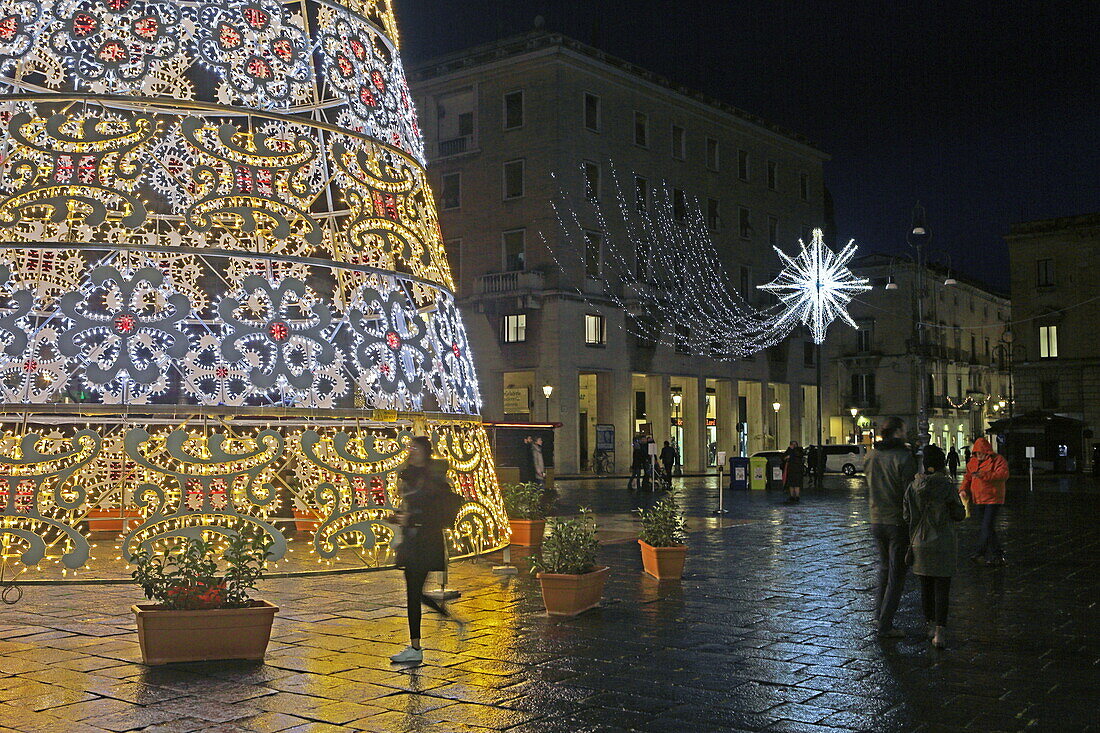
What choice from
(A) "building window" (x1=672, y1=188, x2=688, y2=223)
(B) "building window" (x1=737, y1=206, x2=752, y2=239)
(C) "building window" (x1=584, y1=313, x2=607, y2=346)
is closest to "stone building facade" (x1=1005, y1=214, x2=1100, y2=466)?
(B) "building window" (x1=737, y1=206, x2=752, y2=239)

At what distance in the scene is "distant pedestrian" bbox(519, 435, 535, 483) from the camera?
1073 inches

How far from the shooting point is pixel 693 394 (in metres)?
55.5

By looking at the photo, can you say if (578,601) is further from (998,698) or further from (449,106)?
(449,106)

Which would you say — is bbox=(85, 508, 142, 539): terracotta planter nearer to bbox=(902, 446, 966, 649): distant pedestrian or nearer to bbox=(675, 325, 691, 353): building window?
bbox=(902, 446, 966, 649): distant pedestrian

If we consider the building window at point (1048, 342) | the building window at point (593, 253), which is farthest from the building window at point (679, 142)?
the building window at point (1048, 342)

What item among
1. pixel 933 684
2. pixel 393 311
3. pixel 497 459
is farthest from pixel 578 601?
pixel 497 459

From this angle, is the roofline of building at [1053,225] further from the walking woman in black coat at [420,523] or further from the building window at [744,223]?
the walking woman in black coat at [420,523]

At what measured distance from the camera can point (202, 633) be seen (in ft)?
27.3

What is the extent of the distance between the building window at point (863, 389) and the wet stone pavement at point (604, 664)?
63.7 metres

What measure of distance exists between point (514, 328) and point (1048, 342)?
2850cm

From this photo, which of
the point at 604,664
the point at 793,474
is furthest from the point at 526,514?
the point at 793,474

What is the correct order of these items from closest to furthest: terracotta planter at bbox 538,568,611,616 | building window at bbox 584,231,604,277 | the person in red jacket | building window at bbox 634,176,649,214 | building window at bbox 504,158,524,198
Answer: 1. terracotta planter at bbox 538,568,611,616
2. the person in red jacket
3. building window at bbox 504,158,524,198
4. building window at bbox 584,231,604,277
5. building window at bbox 634,176,649,214

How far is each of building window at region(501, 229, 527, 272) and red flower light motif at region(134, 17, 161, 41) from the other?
1389 inches

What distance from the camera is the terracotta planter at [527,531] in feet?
51.8
